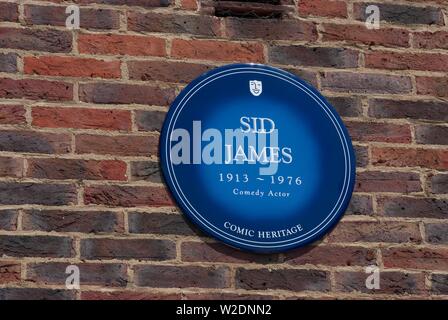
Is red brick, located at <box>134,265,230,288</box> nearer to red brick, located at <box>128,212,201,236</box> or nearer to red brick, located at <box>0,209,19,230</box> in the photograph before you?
red brick, located at <box>128,212,201,236</box>

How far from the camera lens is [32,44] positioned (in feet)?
11.1

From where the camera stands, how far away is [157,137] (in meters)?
3.36

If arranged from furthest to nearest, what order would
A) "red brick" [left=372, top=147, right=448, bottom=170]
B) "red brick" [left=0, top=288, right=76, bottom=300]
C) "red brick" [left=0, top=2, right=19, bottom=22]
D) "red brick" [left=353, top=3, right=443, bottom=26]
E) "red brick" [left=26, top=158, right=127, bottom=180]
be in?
"red brick" [left=353, top=3, right=443, bottom=26]
"red brick" [left=372, top=147, right=448, bottom=170]
"red brick" [left=0, top=2, right=19, bottom=22]
"red brick" [left=26, top=158, right=127, bottom=180]
"red brick" [left=0, top=288, right=76, bottom=300]

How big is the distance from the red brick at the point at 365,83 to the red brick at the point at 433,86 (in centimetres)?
4

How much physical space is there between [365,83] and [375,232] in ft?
1.65

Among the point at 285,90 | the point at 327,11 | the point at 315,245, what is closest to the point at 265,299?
the point at 315,245

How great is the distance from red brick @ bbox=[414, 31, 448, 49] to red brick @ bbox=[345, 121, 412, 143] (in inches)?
11.9

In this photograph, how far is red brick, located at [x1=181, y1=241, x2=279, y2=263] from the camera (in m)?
A: 3.29

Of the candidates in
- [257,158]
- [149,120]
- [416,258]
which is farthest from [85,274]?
[416,258]

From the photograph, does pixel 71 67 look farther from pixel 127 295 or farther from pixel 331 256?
pixel 331 256

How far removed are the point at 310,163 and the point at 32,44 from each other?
954 mm

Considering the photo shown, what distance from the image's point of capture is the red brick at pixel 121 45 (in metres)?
3.41

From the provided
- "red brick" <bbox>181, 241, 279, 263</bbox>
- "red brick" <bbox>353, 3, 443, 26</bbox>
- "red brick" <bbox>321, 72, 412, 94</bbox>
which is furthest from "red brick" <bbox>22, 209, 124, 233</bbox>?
"red brick" <bbox>353, 3, 443, 26</bbox>
